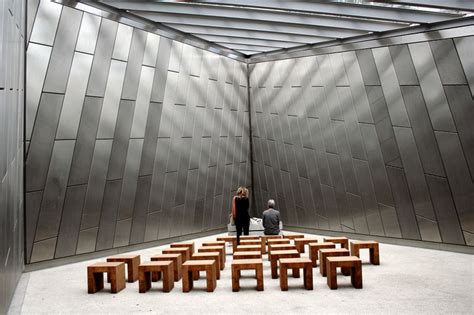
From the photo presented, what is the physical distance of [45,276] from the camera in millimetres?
12141

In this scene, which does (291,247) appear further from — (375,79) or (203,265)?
(375,79)

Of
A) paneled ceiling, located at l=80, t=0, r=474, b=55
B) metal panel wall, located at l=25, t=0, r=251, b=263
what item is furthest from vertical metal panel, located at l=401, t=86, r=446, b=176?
metal panel wall, located at l=25, t=0, r=251, b=263

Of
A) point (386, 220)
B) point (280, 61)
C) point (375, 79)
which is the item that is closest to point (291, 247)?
point (386, 220)

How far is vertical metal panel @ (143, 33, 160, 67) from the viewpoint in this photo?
52.6ft

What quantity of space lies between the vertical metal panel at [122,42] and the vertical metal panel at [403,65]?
7378 millimetres

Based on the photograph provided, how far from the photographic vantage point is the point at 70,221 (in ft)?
45.5

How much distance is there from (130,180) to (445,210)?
8793 mm

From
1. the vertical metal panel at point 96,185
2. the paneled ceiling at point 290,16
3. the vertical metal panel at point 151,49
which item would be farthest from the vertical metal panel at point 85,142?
the paneled ceiling at point 290,16

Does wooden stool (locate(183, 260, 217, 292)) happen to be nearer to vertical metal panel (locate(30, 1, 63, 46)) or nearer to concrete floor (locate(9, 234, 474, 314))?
concrete floor (locate(9, 234, 474, 314))

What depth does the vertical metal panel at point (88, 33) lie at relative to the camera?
13727mm

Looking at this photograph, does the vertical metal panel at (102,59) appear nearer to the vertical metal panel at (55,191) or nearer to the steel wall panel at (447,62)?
the vertical metal panel at (55,191)

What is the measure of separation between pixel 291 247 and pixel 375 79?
6323mm

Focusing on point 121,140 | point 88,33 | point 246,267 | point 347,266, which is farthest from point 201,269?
point 88,33

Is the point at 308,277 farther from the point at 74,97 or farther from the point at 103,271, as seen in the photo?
the point at 74,97
